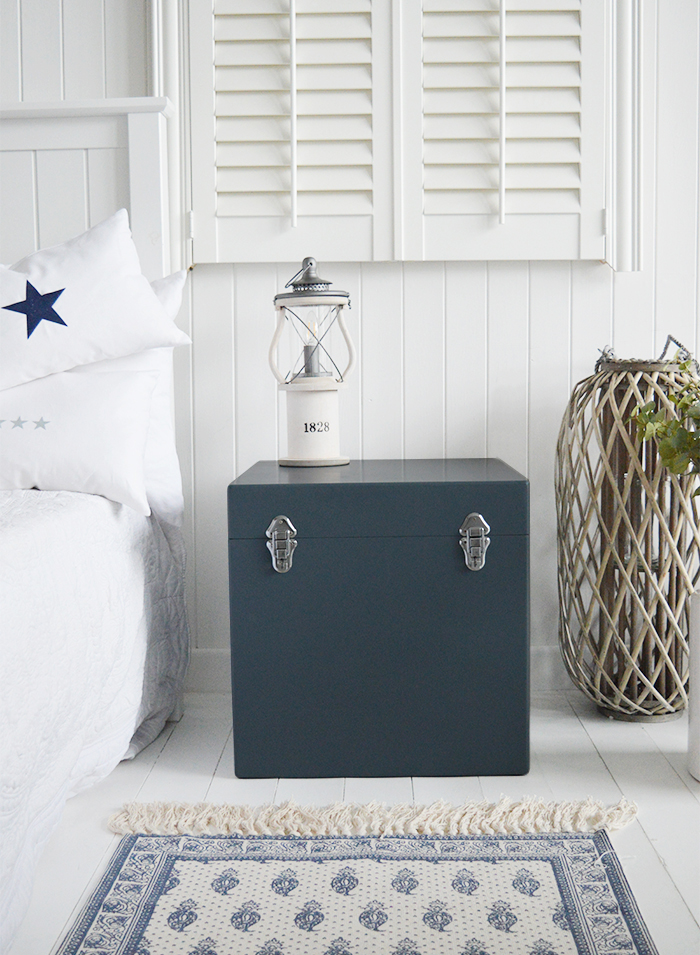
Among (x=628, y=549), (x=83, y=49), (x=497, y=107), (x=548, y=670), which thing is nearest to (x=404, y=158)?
(x=497, y=107)

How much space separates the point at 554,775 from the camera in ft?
5.52

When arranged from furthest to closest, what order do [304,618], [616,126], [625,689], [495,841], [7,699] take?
[616,126], [625,689], [304,618], [495,841], [7,699]

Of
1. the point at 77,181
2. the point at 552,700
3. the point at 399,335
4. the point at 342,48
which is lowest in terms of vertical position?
the point at 552,700

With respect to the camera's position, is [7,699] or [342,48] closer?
[7,699]

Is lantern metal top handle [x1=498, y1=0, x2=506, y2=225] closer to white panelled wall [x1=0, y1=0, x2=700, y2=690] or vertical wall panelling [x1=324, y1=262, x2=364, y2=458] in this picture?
white panelled wall [x1=0, y1=0, x2=700, y2=690]

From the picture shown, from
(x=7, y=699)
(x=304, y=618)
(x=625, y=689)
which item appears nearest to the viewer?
(x=7, y=699)

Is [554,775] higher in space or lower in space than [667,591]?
lower

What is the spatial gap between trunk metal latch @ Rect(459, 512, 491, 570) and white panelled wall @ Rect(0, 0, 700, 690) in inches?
21.8

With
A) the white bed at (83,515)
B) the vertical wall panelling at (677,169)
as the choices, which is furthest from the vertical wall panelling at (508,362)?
the white bed at (83,515)

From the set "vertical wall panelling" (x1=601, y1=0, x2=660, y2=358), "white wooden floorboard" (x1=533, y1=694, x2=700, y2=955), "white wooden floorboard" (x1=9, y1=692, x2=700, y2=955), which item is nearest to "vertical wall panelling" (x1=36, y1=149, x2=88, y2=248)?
"white wooden floorboard" (x1=9, y1=692, x2=700, y2=955)

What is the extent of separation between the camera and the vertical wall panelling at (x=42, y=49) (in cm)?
210

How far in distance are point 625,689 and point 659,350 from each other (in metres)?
0.83

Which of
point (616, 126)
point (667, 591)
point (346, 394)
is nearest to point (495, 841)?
point (667, 591)

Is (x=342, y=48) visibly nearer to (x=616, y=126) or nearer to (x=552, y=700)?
(x=616, y=126)
